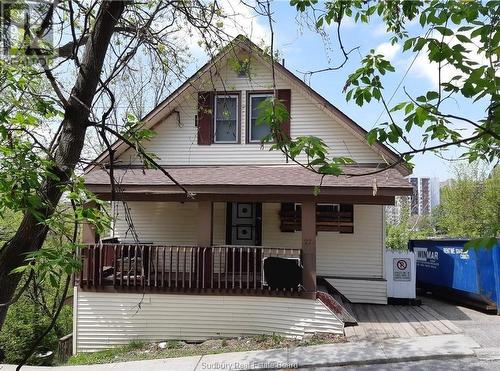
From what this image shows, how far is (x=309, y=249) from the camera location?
910 centimetres

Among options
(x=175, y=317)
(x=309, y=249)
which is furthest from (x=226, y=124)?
(x=175, y=317)

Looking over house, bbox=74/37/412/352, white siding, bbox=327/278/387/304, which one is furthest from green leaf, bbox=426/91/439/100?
white siding, bbox=327/278/387/304

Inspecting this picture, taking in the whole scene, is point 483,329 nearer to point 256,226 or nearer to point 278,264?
point 278,264

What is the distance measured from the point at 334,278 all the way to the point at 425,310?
2256 millimetres

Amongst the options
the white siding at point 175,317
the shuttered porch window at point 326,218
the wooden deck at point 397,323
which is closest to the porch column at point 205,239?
the white siding at point 175,317

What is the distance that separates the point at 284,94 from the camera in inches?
457

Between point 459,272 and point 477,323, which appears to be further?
point 459,272

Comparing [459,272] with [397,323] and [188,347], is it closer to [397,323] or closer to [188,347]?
[397,323]

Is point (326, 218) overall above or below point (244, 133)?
below

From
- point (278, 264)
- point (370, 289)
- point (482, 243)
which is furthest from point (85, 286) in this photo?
point (482, 243)

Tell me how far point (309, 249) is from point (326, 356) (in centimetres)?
233

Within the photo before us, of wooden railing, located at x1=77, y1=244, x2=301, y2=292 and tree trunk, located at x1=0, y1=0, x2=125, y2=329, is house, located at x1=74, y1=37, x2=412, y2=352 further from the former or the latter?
tree trunk, located at x1=0, y1=0, x2=125, y2=329

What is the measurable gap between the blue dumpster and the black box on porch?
10.3ft

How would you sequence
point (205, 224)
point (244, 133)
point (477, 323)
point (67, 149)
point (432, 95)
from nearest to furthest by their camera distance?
point (432, 95) < point (67, 149) < point (477, 323) < point (205, 224) < point (244, 133)
